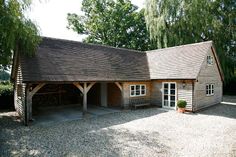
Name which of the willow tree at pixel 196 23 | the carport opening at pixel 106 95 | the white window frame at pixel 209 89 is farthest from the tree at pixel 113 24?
the carport opening at pixel 106 95

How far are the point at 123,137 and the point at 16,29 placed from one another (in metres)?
6.62

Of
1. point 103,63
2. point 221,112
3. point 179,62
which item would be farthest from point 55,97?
point 221,112

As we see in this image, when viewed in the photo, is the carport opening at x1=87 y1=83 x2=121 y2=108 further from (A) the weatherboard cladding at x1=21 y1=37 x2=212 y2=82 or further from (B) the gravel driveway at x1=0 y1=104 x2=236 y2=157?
(B) the gravel driveway at x1=0 y1=104 x2=236 y2=157

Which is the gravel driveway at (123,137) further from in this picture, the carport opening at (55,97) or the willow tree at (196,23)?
the willow tree at (196,23)

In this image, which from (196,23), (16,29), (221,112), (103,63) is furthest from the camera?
(196,23)

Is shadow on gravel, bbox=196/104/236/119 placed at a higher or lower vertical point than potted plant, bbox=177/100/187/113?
lower

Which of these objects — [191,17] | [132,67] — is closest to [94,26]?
[191,17]

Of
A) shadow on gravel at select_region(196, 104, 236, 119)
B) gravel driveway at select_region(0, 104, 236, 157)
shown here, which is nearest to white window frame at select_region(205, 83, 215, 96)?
shadow on gravel at select_region(196, 104, 236, 119)

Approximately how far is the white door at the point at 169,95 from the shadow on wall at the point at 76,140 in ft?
18.6

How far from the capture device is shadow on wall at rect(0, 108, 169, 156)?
6.20 meters

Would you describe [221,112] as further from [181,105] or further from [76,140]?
[76,140]

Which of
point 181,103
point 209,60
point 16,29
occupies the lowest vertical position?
point 181,103

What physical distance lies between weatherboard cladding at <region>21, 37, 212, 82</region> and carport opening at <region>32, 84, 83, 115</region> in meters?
3.77

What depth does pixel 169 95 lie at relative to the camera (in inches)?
549
